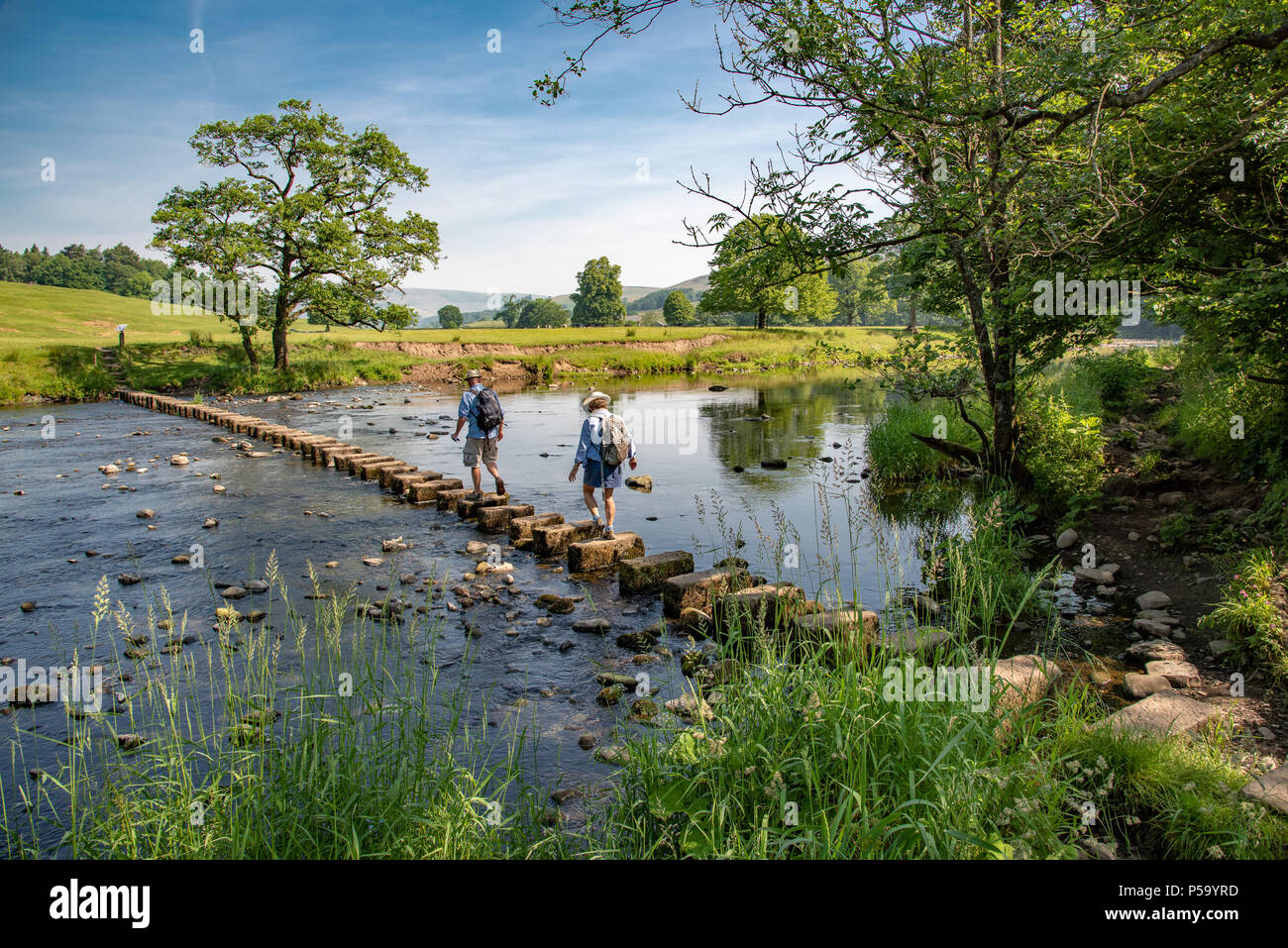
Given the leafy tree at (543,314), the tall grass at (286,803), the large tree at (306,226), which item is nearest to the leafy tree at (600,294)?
the leafy tree at (543,314)

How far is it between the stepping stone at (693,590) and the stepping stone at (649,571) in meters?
0.72

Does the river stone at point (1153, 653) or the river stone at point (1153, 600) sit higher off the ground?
the river stone at point (1153, 600)

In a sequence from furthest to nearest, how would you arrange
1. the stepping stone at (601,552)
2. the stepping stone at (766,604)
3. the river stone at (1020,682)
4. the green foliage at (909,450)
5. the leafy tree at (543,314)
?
the leafy tree at (543,314)
the green foliage at (909,450)
the stepping stone at (601,552)
the stepping stone at (766,604)
the river stone at (1020,682)

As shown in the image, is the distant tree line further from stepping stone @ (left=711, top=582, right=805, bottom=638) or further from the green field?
stepping stone @ (left=711, top=582, right=805, bottom=638)

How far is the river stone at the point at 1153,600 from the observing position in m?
8.36

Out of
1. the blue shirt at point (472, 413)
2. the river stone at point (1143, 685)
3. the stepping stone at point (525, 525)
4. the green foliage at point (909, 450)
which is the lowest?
the river stone at point (1143, 685)

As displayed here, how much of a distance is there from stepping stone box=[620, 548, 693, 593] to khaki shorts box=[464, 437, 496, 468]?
490cm

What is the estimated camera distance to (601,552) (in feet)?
34.4

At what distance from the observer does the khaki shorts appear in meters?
13.4

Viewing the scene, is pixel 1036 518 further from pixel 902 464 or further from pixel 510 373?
pixel 510 373

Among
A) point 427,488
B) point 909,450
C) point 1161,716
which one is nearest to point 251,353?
point 427,488

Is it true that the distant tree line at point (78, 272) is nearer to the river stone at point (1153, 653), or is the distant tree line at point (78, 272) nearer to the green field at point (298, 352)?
the green field at point (298, 352)

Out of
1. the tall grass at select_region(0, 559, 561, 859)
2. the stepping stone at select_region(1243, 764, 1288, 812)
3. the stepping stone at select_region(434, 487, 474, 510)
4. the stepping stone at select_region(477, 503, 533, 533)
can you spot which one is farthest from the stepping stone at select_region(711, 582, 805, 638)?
the stepping stone at select_region(434, 487, 474, 510)
